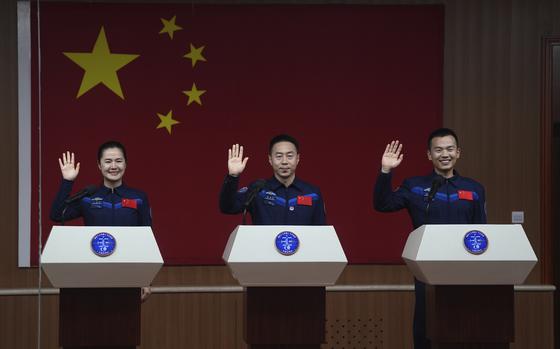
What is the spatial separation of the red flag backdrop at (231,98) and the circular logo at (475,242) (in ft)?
6.88

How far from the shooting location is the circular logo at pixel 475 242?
300 centimetres

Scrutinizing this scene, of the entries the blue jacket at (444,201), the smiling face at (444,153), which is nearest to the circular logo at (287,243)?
the blue jacket at (444,201)

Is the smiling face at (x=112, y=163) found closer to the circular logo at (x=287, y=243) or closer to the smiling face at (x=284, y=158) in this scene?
the smiling face at (x=284, y=158)

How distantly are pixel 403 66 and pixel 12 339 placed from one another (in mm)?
2948

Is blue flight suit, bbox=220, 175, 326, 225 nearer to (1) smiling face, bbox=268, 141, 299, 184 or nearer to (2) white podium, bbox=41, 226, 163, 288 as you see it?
(1) smiling face, bbox=268, 141, 299, 184

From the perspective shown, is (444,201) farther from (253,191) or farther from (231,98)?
(231,98)

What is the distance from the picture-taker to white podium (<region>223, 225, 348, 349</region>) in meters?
2.97

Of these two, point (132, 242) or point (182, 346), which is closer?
point (132, 242)

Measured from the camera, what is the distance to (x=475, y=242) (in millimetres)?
3012

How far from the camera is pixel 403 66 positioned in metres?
5.15

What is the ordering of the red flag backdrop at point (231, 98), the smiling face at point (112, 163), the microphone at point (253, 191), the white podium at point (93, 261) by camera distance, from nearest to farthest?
the white podium at point (93, 261) < the microphone at point (253, 191) < the smiling face at point (112, 163) < the red flag backdrop at point (231, 98)

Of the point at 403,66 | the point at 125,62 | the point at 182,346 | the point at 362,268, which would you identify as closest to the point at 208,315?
the point at 182,346

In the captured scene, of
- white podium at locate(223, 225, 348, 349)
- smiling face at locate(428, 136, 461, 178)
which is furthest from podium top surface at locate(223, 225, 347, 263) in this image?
smiling face at locate(428, 136, 461, 178)

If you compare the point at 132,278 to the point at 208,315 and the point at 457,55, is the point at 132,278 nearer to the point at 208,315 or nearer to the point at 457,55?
the point at 208,315
